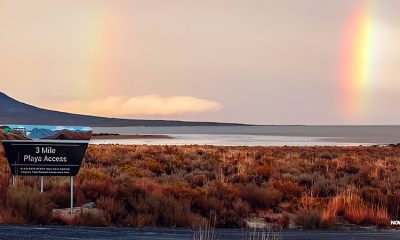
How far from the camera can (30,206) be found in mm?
12883

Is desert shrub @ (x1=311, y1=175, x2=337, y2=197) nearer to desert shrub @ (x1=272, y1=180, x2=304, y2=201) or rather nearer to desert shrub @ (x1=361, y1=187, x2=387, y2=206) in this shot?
desert shrub @ (x1=272, y1=180, x2=304, y2=201)

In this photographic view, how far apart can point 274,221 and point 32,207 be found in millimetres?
5653

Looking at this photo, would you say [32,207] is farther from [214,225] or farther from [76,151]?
[214,225]

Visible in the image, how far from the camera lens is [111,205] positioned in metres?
13.7

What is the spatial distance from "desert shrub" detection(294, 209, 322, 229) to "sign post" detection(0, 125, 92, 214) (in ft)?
17.1

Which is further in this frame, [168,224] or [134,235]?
[168,224]

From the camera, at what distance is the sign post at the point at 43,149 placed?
13.8 meters

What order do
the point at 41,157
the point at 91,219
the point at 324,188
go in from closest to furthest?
the point at 91,219
the point at 41,157
the point at 324,188

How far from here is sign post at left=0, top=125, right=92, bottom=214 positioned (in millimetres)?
13758

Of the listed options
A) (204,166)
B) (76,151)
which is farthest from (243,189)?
(204,166)

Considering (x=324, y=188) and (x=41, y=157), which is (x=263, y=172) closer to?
(x=324, y=188)

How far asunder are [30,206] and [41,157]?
1.35 metres

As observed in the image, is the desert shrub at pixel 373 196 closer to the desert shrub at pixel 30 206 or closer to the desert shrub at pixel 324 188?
the desert shrub at pixel 324 188

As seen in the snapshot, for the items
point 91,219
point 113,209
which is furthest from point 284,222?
point 91,219
